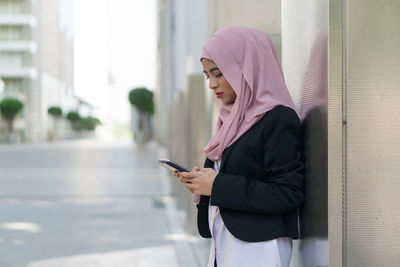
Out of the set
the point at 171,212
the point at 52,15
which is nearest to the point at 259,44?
the point at 171,212

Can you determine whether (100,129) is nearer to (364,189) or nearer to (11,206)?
(11,206)

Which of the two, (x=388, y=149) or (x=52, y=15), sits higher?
(x=52, y=15)

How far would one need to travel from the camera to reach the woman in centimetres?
189

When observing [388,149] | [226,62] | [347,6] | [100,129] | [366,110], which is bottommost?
[100,129]

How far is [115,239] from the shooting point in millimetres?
6609

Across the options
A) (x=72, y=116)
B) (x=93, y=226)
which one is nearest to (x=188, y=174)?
(x=93, y=226)

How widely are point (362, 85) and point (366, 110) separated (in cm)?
8

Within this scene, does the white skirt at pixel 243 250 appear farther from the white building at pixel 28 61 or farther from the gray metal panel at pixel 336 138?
the white building at pixel 28 61

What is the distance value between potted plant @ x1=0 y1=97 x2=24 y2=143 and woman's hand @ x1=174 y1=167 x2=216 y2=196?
182 ft

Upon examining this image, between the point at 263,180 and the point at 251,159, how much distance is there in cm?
8

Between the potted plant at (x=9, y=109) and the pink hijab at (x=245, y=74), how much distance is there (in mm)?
55583

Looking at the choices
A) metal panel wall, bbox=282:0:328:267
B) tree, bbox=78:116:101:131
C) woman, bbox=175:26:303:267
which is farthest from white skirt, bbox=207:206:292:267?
tree, bbox=78:116:101:131

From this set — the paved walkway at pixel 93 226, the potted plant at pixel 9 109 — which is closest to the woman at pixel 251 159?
the paved walkway at pixel 93 226

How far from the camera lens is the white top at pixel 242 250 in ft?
6.34
